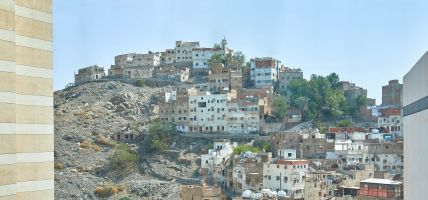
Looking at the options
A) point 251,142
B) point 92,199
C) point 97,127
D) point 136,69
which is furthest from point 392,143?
point 136,69

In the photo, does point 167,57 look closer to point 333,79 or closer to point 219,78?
point 219,78

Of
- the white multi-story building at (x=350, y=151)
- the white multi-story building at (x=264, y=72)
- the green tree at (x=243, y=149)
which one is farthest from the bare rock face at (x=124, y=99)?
the white multi-story building at (x=350, y=151)

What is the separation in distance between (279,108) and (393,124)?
22.0 ft

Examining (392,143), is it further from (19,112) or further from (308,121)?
(19,112)

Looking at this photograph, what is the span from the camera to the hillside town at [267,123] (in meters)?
25.7

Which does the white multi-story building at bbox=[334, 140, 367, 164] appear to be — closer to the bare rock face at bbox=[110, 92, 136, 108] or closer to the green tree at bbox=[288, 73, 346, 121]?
the green tree at bbox=[288, 73, 346, 121]

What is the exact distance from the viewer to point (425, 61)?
24.5 feet

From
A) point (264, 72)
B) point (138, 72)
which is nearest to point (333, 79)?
point (264, 72)

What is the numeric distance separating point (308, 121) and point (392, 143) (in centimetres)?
763

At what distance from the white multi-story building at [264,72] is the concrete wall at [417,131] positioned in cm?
2945

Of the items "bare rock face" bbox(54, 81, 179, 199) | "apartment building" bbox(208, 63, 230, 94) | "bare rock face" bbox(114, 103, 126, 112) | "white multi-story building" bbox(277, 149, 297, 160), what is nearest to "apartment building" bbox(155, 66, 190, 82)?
"bare rock face" bbox(54, 81, 179, 199)

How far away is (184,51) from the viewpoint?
44625 mm

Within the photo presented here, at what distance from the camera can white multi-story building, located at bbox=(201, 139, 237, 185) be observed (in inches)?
1152

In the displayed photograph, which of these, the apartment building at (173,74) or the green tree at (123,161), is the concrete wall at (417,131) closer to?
the green tree at (123,161)
